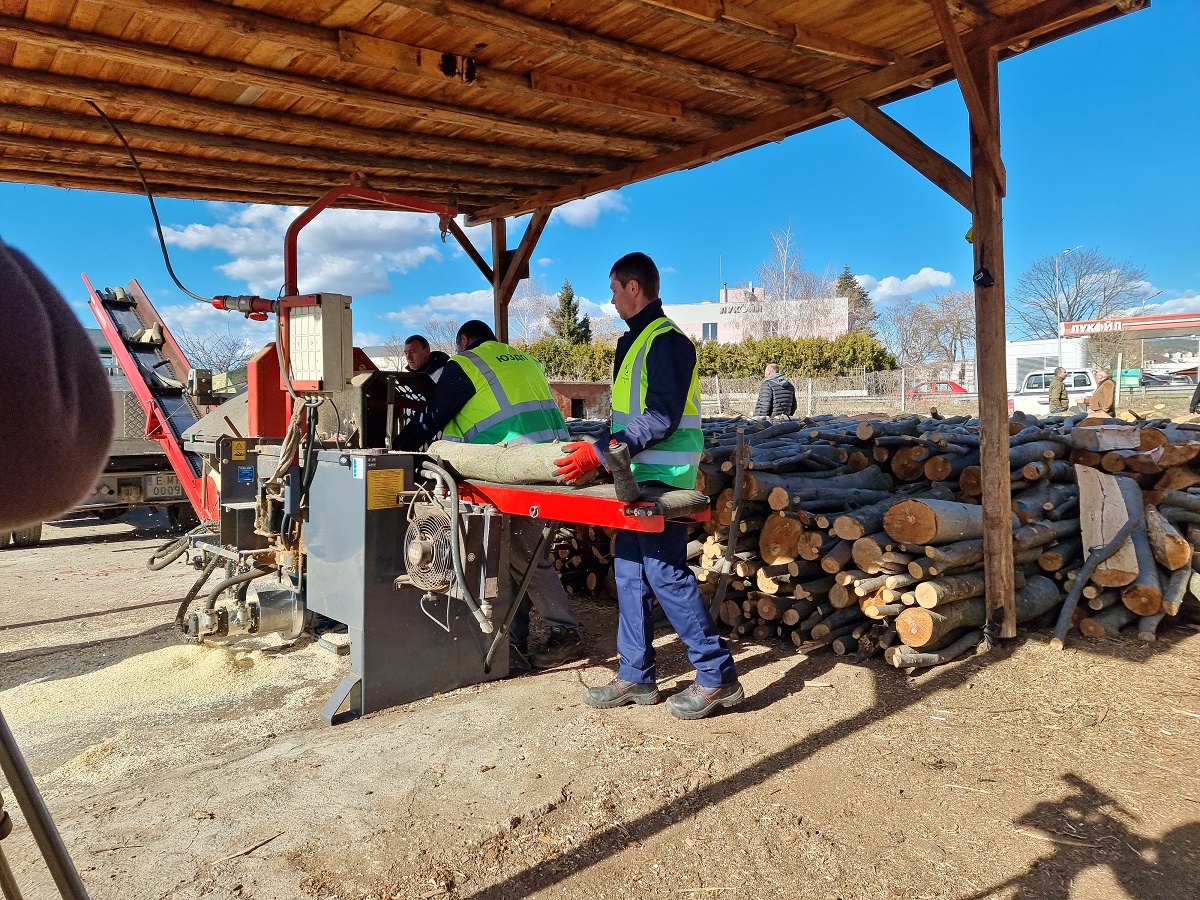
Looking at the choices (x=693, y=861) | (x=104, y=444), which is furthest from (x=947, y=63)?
(x=104, y=444)

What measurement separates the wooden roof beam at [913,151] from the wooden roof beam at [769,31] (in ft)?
1.00

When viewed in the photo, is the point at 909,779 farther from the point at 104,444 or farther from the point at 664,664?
the point at 104,444

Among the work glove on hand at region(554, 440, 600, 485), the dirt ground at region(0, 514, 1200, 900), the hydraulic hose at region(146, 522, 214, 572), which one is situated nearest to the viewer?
the dirt ground at region(0, 514, 1200, 900)

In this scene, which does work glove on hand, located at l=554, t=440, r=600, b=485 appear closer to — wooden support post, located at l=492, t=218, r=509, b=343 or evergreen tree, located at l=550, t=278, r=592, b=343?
wooden support post, located at l=492, t=218, r=509, b=343

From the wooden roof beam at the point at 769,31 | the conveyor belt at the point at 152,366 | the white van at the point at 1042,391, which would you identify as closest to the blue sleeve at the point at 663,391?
the wooden roof beam at the point at 769,31

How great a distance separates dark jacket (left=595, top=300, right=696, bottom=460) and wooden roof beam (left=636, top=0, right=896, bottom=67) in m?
1.88

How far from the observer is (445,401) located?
4340 mm

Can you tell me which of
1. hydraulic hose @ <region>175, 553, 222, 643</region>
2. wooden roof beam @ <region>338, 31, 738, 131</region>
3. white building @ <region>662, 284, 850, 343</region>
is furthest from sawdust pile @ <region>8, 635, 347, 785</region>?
white building @ <region>662, 284, 850, 343</region>

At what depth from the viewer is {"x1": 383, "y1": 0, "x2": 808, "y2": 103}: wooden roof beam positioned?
4.38 meters

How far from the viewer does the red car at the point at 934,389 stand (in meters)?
25.1

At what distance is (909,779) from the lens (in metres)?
3.30

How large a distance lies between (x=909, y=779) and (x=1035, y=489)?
3015mm

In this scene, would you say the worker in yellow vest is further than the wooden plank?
No

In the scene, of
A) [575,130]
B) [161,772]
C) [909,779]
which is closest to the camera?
[909,779]
